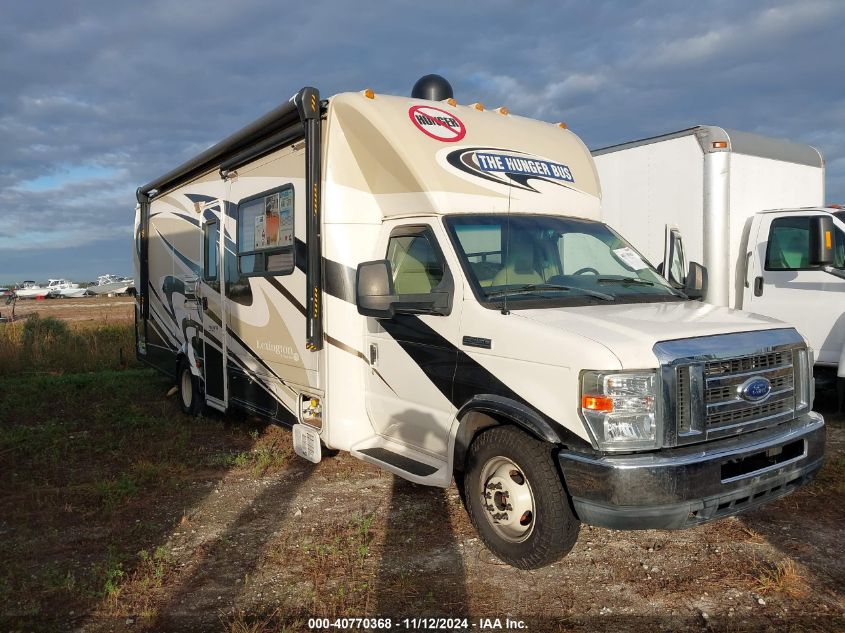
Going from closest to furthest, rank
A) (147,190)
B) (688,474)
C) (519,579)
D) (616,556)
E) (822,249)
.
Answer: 1. (688,474)
2. (519,579)
3. (616,556)
4. (822,249)
5. (147,190)

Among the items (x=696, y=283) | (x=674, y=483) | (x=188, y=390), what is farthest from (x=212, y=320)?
(x=674, y=483)

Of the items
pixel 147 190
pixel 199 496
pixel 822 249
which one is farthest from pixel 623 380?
pixel 147 190

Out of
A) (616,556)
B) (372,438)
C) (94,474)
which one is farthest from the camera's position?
(94,474)

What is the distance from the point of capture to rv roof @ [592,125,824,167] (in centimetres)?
812

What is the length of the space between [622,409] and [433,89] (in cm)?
396

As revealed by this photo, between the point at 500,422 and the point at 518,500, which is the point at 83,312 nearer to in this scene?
the point at 500,422

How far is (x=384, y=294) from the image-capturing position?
4652 millimetres

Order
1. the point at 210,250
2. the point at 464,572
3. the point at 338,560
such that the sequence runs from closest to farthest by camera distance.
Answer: the point at 464,572 → the point at 338,560 → the point at 210,250

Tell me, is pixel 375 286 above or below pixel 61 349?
above

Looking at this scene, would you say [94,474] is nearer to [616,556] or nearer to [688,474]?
[616,556]

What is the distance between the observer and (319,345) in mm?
5578

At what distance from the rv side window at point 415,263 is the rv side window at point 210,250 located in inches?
118

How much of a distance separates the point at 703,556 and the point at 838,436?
3.74 meters

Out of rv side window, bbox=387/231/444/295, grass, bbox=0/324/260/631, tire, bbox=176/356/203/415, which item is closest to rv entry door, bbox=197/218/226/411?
tire, bbox=176/356/203/415
